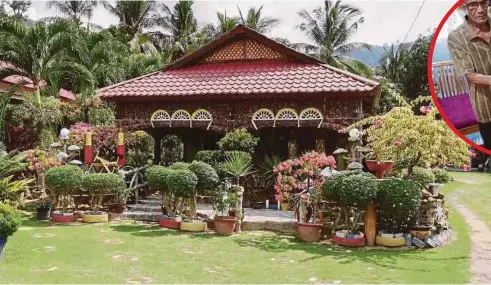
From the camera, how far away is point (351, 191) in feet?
31.6

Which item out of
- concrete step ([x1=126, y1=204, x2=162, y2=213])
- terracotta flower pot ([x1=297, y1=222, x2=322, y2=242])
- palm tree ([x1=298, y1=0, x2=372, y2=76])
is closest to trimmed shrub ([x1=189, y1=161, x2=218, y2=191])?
concrete step ([x1=126, y1=204, x2=162, y2=213])

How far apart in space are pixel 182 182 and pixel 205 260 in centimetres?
305

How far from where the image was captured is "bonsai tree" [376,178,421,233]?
31.8 feet

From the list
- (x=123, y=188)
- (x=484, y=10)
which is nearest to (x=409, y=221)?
(x=123, y=188)

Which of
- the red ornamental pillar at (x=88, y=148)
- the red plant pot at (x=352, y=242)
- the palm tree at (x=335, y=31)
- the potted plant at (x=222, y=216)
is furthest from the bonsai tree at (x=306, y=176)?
the palm tree at (x=335, y=31)

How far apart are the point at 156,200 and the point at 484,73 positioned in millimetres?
13722

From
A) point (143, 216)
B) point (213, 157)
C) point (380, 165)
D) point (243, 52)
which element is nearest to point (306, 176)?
point (380, 165)

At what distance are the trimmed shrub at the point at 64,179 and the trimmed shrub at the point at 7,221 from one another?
420 cm

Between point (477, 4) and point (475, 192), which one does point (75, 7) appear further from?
point (477, 4)

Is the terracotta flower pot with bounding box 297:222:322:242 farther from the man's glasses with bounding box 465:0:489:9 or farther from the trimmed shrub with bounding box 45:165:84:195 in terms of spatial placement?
the man's glasses with bounding box 465:0:489:9

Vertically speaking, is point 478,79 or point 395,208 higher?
point 478,79

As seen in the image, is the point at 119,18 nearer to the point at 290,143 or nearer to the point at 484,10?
the point at 290,143

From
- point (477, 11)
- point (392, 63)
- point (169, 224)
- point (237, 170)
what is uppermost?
point (392, 63)

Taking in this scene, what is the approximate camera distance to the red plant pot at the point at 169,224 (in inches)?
475
